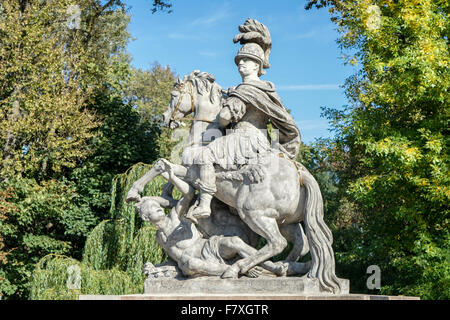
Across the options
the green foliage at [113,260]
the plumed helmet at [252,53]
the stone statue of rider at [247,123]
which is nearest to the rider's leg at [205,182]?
the stone statue of rider at [247,123]

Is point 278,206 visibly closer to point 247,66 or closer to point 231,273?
point 231,273

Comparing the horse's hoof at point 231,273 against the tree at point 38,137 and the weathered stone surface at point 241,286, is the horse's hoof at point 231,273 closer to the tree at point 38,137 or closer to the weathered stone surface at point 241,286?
the weathered stone surface at point 241,286

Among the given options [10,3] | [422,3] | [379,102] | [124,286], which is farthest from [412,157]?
[10,3]

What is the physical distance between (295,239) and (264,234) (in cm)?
47

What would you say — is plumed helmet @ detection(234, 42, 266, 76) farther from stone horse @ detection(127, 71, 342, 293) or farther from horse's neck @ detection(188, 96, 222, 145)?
stone horse @ detection(127, 71, 342, 293)

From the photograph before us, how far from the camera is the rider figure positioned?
5.87 meters

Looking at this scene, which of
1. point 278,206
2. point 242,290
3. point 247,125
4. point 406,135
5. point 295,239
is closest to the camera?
point 242,290

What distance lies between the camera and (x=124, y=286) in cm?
1039

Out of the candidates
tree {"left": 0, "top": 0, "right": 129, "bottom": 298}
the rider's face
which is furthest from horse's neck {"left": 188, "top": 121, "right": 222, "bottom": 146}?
tree {"left": 0, "top": 0, "right": 129, "bottom": 298}

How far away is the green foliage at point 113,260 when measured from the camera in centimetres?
1042

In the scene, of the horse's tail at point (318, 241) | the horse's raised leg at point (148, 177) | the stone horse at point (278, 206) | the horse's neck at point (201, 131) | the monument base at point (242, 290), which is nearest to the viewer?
the monument base at point (242, 290)

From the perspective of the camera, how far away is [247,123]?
6.26m

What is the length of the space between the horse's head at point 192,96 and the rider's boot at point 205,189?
808mm

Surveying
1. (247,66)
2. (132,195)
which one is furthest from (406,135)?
(132,195)
